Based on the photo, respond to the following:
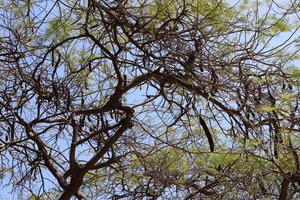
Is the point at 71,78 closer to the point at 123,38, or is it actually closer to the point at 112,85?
the point at 112,85

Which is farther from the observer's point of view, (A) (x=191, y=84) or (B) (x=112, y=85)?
(B) (x=112, y=85)

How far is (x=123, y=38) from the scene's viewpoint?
2.85 metres

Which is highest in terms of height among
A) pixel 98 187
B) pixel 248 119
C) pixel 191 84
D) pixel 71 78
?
pixel 71 78

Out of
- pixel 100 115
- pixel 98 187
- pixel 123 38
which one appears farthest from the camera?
pixel 98 187

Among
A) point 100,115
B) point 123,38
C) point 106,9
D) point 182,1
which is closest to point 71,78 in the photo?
point 100,115

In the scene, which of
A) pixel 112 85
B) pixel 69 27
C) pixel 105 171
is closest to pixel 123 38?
pixel 69 27

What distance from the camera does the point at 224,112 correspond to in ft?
8.70

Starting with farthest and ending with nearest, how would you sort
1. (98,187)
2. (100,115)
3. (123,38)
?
1. (98,187)
2. (100,115)
3. (123,38)

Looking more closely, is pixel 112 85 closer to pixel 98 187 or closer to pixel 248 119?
pixel 98 187

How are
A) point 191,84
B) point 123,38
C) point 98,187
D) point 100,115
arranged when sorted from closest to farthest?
point 191,84 → point 123,38 → point 100,115 → point 98,187

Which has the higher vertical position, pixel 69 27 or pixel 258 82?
pixel 69 27

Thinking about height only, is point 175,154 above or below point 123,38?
below

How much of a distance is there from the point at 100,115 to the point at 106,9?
2.45 feet

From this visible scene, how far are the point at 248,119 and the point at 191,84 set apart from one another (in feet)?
0.95
